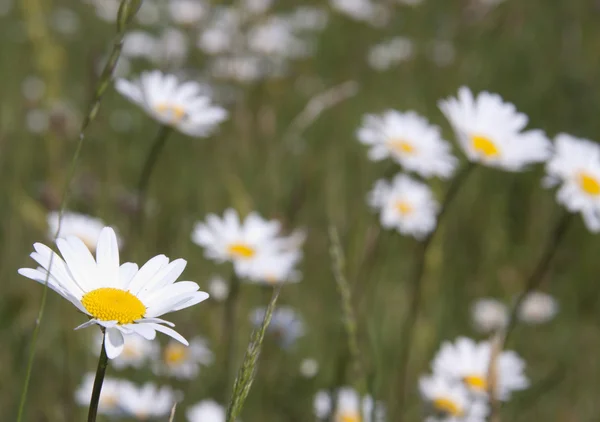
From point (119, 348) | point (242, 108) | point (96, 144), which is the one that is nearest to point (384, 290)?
Result: point (242, 108)

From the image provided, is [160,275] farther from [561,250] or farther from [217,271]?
[561,250]

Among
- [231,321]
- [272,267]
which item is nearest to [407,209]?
[272,267]

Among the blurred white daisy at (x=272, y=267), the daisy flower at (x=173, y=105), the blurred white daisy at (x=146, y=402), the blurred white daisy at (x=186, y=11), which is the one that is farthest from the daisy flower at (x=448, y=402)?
the blurred white daisy at (x=186, y=11)

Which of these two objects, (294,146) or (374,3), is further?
(374,3)

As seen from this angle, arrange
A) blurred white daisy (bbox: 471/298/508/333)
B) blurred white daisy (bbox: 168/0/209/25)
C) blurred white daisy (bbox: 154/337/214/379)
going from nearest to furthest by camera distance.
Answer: blurred white daisy (bbox: 154/337/214/379)
blurred white daisy (bbox: 471/298/508/333)
blurred white daisy (bbox: 168/0/209/25)

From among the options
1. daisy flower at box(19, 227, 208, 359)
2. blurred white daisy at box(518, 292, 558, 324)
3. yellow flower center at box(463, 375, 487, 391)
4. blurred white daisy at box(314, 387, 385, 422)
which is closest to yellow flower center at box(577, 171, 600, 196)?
yellow flower center at box(463, 375, 487, 391)

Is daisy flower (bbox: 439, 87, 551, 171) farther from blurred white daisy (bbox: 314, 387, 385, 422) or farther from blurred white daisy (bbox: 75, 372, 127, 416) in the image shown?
blurred white daisy (bbox: 75, 372, 127, 416)
